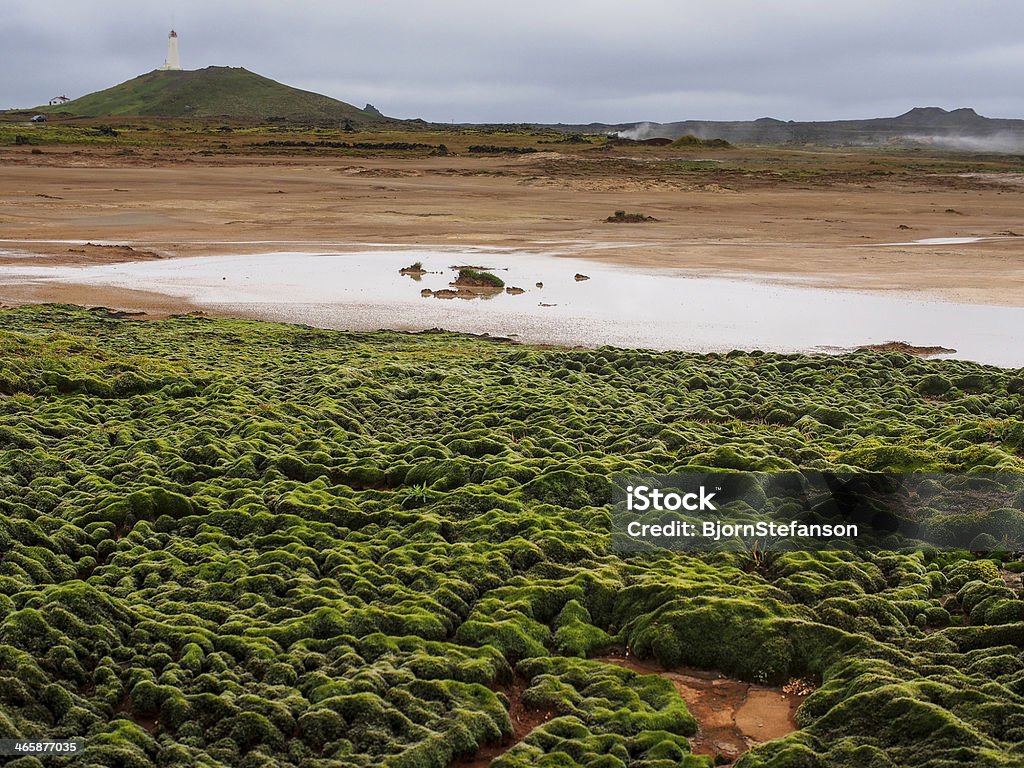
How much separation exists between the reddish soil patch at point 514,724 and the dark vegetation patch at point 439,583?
6 centimetres

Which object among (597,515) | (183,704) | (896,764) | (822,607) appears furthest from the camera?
(597,515)

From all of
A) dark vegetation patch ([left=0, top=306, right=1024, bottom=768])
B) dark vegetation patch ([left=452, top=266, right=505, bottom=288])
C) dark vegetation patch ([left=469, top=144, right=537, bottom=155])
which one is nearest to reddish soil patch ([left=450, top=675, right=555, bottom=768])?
dark vegetation patch ([left=0, top=306, right=1024, bottom=768])

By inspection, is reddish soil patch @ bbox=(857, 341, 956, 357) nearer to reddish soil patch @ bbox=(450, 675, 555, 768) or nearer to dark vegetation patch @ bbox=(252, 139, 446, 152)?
reddish soil patch @ bbox=(450, 675, 555, 768)

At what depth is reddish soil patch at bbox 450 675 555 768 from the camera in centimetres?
759

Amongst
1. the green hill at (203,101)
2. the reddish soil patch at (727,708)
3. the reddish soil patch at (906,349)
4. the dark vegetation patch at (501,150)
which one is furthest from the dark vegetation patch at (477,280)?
the green hill at (203,101)

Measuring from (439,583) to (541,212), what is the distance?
141 ft

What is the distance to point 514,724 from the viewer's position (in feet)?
26.4

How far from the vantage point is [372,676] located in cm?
824

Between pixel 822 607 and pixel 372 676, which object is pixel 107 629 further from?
pixel 822 607

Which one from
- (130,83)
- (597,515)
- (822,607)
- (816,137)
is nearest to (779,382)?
(597,515)

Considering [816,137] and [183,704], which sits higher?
[816,137]

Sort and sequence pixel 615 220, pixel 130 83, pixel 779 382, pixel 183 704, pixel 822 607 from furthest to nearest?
pixel 130 83 → pixel 615 220 → pixel 779 382 → pixel 822 607 → pixel 183 704

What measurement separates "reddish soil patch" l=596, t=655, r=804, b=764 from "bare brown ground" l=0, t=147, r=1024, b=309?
75.8 feet

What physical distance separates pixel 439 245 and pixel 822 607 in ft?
103
